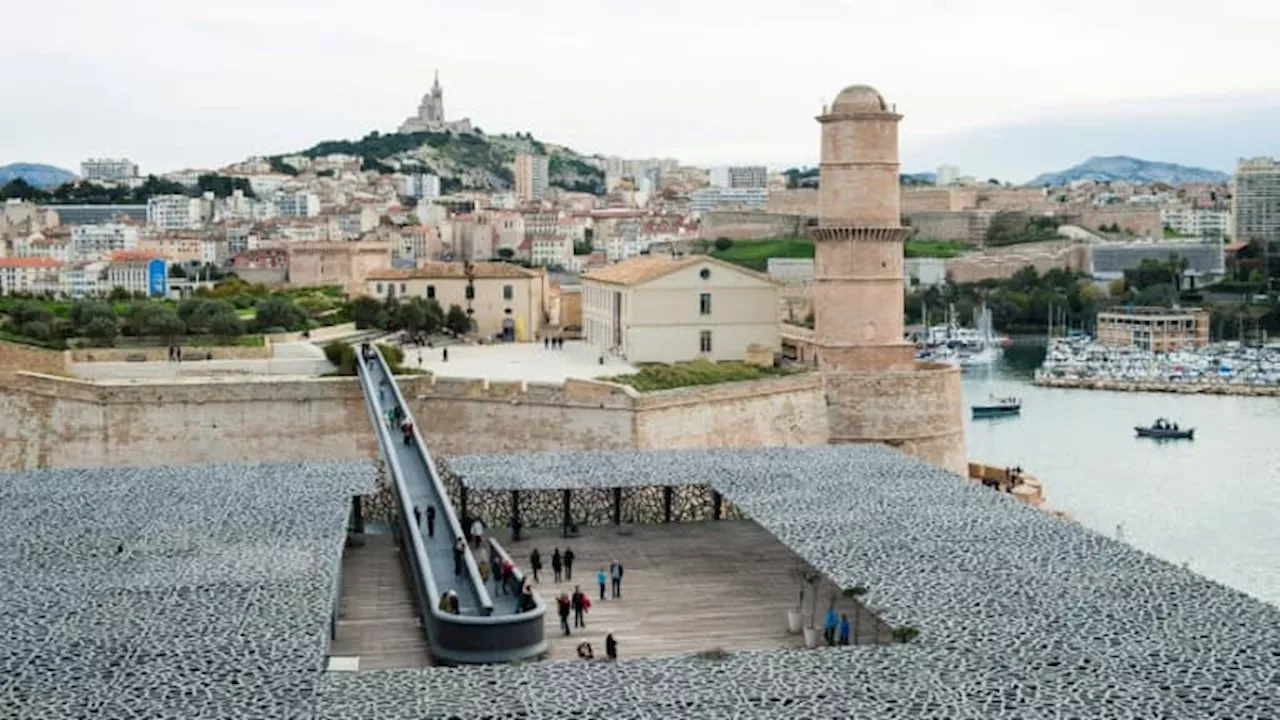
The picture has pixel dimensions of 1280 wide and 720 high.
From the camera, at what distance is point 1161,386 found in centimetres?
4347

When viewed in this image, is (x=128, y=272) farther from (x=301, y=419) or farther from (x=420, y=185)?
(x=420, y=185)

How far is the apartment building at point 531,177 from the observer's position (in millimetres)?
112812

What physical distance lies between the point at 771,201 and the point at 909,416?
211ft

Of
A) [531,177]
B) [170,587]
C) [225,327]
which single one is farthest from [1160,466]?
[531,177]

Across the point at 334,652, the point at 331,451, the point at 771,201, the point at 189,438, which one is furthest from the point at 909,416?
the point at 771,201

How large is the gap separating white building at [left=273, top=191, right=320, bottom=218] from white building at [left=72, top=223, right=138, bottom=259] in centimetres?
2004

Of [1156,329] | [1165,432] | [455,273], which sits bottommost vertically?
[1165,432]

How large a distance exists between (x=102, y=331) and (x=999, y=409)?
76.1ft

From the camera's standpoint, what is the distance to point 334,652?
958 cm

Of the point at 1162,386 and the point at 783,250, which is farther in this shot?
the point at 783,250

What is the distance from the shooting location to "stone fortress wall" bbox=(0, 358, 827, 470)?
15.5 m

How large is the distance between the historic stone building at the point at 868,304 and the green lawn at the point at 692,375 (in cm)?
74

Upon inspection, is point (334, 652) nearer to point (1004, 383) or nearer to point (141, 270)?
point (1004, 383)

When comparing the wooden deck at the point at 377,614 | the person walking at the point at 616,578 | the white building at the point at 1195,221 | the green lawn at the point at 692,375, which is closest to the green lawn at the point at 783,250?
the white building at the point at 1195,221
